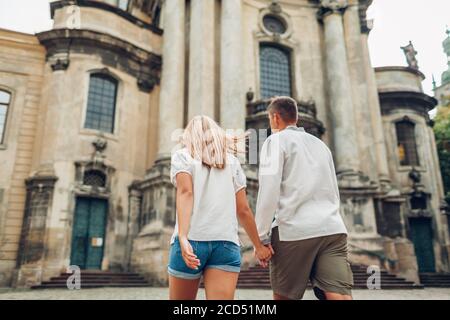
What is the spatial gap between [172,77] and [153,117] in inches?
86.5

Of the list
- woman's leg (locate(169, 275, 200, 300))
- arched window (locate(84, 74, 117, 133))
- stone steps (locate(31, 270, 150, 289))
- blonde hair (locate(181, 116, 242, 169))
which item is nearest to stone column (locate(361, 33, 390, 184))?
stone steps (locate(31, 270, 150, 289))

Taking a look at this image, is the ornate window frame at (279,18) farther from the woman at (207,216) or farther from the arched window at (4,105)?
the woman at (207,216)

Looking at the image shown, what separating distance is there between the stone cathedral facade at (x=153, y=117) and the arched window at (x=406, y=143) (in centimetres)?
131

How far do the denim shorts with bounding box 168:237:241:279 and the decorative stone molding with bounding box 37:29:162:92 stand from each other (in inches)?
671

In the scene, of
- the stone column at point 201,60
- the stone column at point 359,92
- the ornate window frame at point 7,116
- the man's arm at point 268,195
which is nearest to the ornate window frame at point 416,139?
the stone column at point 359,92

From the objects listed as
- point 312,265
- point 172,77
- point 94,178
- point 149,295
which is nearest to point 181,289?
point 312,265

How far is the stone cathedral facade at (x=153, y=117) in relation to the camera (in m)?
15.6

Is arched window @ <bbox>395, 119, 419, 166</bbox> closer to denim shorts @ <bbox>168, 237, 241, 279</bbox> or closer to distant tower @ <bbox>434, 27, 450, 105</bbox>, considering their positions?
distant tower @ <bbox>434, 27, 450, 105</bbox>

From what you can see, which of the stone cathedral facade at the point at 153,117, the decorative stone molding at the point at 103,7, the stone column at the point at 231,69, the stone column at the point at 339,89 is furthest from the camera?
the stone column at the point at 339,89

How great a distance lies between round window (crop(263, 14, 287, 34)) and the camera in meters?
22.3
